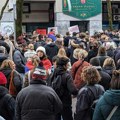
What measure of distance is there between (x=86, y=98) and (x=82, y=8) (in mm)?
29730

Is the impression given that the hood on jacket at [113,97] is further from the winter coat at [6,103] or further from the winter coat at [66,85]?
the winter coat at [66,85]

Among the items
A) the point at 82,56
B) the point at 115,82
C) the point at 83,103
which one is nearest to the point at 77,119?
the point at 83,103

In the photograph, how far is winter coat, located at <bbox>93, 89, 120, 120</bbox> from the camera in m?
5.64

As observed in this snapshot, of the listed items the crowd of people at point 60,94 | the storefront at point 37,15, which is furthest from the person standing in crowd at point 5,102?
the storefront at point 37,15

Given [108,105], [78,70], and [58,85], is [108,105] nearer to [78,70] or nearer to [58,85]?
[58,85]

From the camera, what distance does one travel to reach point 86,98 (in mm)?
7016

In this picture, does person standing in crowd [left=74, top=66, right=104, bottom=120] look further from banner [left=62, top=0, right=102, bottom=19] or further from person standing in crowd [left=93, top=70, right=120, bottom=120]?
banner [left=62, top=0, right=102, bottom=19]

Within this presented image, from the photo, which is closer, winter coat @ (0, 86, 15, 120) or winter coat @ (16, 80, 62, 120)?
winter coat @ (16, 80, 62, 120)

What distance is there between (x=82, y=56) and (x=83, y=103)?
344 cm

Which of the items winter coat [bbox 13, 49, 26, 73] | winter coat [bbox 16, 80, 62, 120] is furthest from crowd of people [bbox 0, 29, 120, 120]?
winter coat [bbox 13, 49, 26, 73]

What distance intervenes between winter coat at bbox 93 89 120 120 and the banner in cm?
3048

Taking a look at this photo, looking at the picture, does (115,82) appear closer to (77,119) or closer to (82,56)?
(77,119)

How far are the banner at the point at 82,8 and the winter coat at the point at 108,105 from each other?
3048cm

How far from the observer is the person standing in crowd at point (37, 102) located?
6.20m
